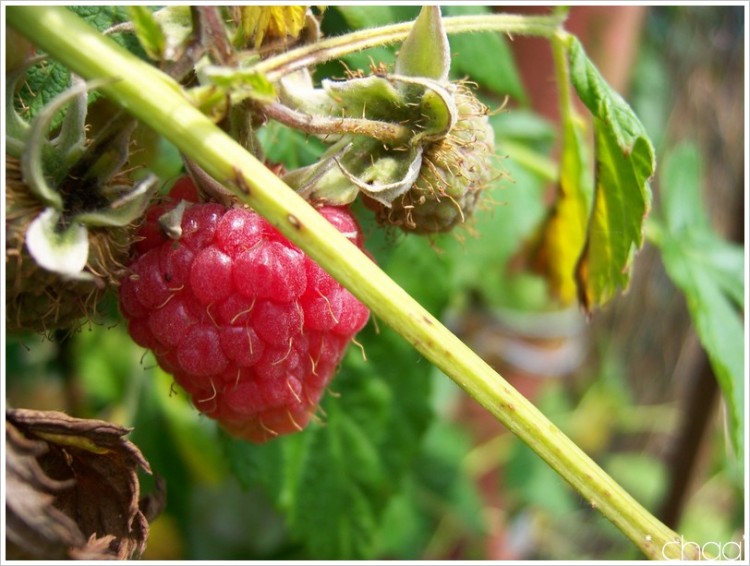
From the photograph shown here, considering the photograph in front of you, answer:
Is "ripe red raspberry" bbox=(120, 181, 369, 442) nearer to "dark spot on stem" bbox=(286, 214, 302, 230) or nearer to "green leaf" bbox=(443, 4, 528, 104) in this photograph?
"dark spot on stem" bbox=(286, 214, 302, 230)

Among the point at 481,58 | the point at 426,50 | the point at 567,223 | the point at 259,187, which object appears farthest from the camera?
the point at 567,223

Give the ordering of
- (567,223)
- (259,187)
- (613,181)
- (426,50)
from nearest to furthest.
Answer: (259,187), (426,50), (613,181), (567,223)

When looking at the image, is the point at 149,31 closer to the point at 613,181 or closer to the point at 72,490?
the point at 72,490

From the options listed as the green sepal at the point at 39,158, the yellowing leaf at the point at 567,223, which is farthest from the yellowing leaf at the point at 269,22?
the yellowing leaf at the point at 567,223

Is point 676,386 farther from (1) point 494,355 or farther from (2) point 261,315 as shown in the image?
(2) point 261,315

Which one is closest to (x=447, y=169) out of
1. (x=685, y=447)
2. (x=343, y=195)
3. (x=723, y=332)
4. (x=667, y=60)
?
(x=343, y=195)

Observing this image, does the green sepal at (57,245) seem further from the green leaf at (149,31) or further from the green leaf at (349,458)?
the green leaf at (349,458)

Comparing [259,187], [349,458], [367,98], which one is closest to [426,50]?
[367,98]
